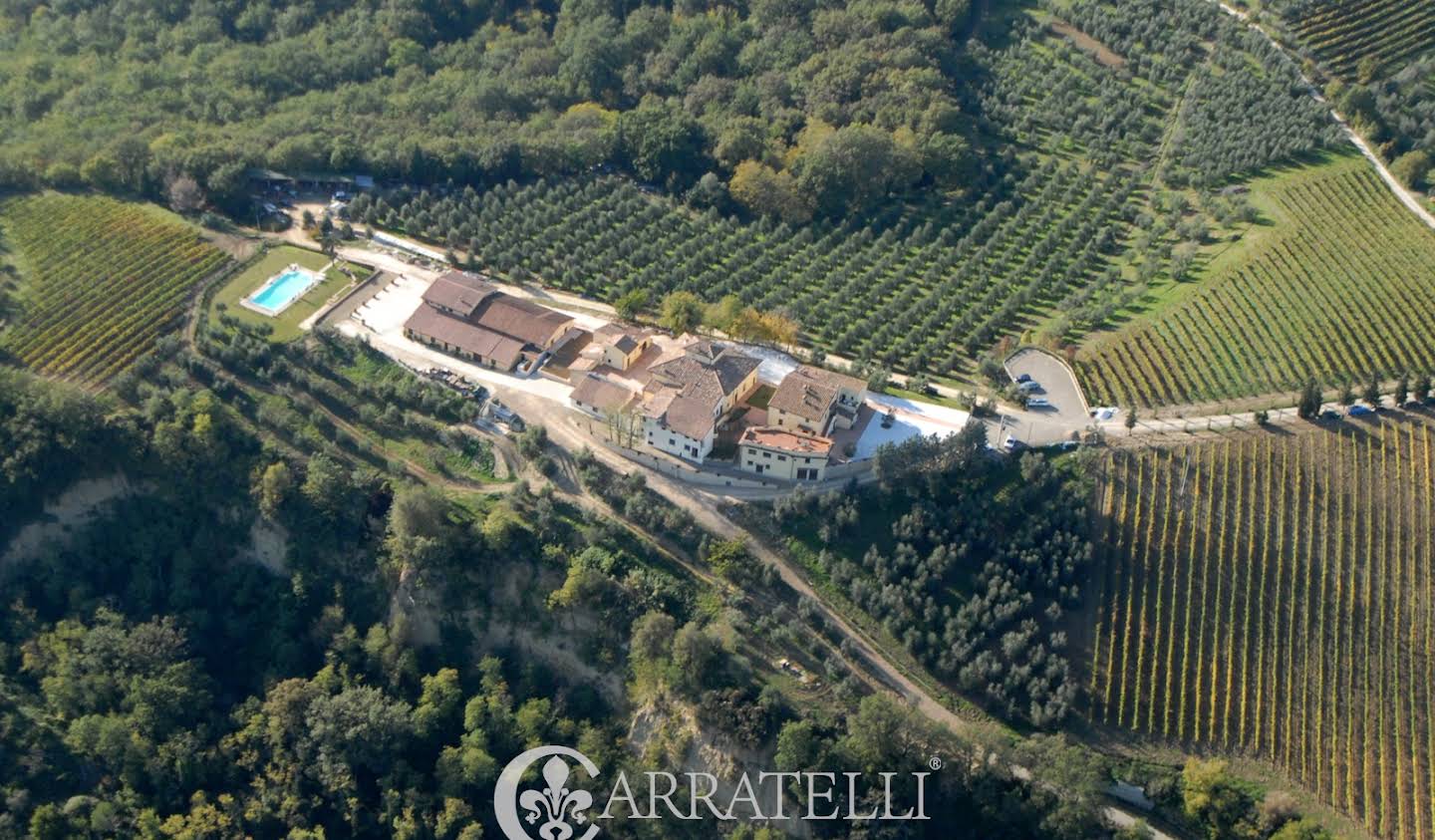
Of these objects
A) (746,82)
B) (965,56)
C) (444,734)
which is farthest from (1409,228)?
(444,734)

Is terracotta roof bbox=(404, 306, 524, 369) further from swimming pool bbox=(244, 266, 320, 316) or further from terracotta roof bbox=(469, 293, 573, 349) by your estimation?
swimming pool bbox=(244, 266, 320, 316)

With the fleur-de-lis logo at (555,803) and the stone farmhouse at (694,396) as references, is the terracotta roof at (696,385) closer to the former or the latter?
the stone farmhouse at (694,396)

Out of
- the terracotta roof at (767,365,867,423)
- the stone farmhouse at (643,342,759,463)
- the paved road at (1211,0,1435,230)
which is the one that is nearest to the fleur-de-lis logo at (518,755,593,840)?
the stone farmhouse at (643,342,759,463)

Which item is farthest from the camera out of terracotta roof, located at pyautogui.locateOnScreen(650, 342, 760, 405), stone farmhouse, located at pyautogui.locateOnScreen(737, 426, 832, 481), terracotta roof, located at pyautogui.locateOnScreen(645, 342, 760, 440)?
terracotta roof, located at pyautogui.locateOnScreen(650, 342, 760, 405)

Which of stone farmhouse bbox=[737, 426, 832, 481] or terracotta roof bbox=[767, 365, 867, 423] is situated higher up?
terracotta roof bbox=[767, 365, 867, 423]

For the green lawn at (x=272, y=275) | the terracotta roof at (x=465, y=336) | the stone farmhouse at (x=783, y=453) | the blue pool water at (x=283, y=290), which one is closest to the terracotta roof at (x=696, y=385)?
the stone farmhouse at (x=783, y=453)
